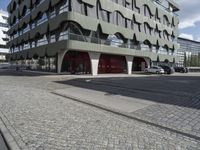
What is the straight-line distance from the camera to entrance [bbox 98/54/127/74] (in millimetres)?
39159

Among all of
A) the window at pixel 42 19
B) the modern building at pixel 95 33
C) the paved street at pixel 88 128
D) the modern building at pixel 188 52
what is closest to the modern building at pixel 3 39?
the modern building at pixel 95 33

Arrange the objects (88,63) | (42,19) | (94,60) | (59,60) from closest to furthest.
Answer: (59,60), (94,60), (88,63), (42,19)

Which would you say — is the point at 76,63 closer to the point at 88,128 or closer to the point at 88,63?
the point at 88,63

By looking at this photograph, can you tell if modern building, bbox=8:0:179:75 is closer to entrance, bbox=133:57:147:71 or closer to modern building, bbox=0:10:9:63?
entrance, bbox=133:57:147:71

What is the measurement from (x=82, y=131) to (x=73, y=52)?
31.2m

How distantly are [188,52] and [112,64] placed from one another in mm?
85097

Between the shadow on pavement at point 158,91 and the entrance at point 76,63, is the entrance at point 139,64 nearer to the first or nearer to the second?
the entrance at point 76,63

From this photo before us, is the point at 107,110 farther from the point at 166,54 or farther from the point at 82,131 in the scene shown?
the point at 166,54

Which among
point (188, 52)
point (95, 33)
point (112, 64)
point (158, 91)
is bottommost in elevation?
point (158, 91)

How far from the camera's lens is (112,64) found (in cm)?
4125

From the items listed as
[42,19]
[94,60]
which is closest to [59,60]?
[94,60]

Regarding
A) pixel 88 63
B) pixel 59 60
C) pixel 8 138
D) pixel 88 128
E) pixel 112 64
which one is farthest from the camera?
pixel 112 64

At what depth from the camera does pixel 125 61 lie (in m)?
42.7

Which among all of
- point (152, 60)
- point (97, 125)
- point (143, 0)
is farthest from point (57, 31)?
point (97, 125)
